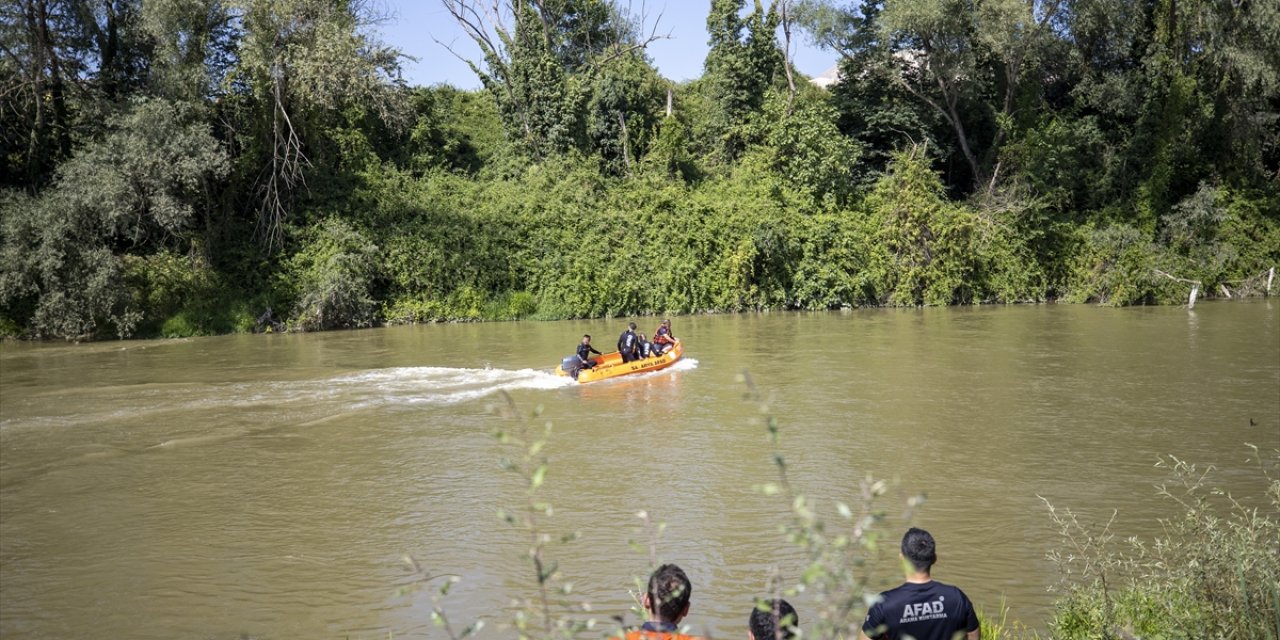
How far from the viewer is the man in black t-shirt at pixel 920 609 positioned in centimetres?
→ 461

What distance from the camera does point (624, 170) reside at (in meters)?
36.5

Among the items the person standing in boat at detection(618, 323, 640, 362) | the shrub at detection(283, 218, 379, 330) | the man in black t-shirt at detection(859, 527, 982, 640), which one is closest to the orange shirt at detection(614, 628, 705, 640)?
the man in black t-shirt at detection(859, 527, 982, 640)

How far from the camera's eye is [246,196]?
107ft

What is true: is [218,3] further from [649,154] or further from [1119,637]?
[1119,637]

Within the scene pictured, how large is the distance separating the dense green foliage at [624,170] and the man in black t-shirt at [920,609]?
2622cm

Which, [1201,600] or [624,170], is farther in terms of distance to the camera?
[624,170]

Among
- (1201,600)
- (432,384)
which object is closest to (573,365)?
(432,384)

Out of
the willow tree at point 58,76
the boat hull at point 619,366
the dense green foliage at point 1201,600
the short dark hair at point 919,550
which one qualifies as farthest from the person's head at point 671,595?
the willow tree at point 58,76

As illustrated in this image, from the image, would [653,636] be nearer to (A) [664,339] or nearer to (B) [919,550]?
(B) [919,550]

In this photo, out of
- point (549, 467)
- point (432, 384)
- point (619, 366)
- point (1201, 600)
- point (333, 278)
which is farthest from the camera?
point (333, 278)

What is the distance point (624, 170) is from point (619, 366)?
19.1m

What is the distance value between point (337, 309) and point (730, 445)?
1947 cm

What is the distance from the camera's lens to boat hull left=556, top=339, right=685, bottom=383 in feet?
59.5

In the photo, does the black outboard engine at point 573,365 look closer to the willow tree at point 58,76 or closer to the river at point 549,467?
the river at point 549,467
